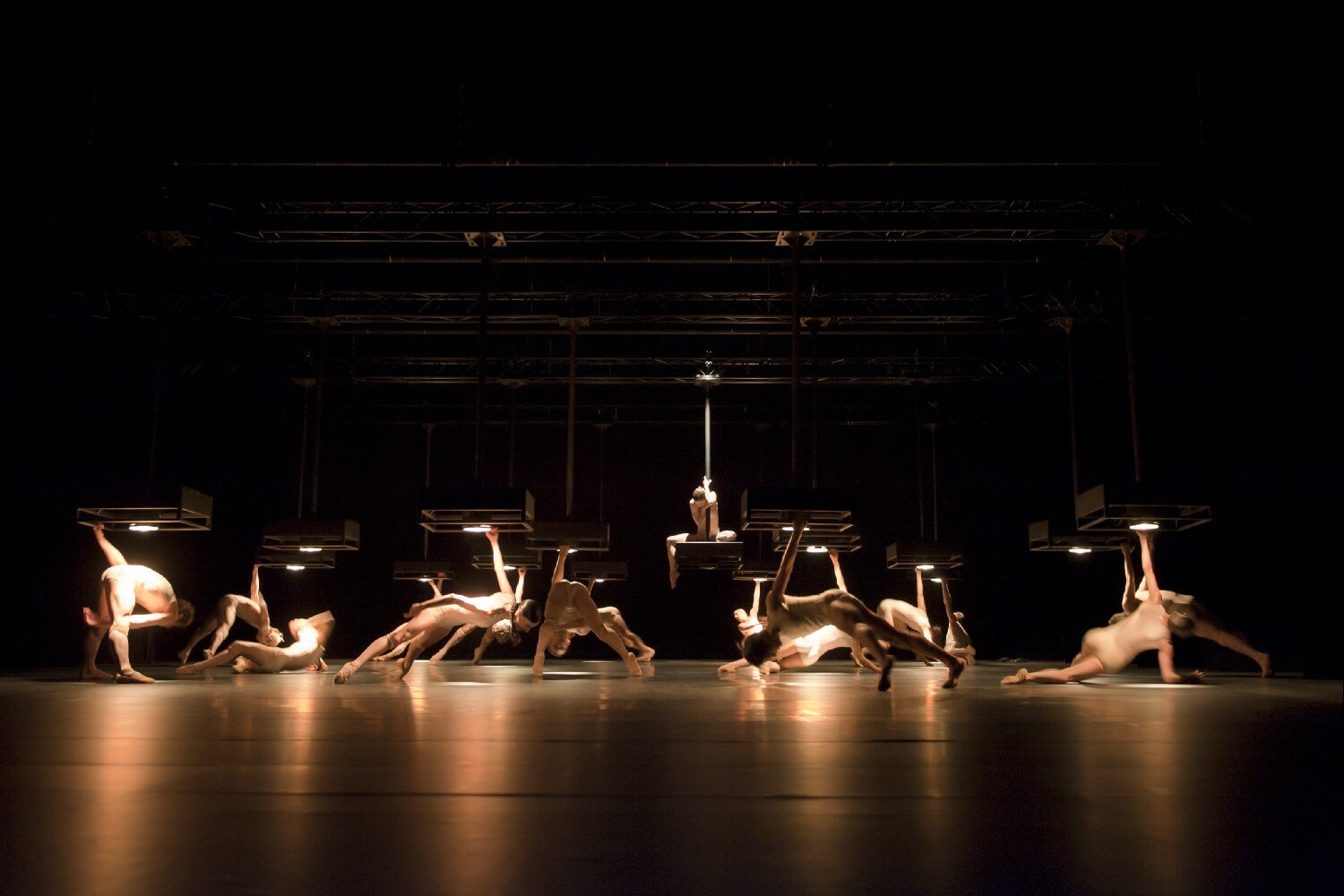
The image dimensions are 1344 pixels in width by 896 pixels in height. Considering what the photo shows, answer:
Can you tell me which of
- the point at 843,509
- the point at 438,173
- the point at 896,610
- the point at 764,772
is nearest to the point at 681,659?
the point at 896,610

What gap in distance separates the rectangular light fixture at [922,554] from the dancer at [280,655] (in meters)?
7.71

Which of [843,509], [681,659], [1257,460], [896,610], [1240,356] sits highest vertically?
[1240,356]

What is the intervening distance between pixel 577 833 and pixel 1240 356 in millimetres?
14523

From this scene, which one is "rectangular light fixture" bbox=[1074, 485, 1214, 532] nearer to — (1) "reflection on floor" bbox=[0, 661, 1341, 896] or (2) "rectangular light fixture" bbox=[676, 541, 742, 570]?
(1) "reflection on floor" bbox=[0, 661, 1341, 896]

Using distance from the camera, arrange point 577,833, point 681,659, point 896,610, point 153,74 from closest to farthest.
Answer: point 577,833
point 153,74
point 896,610
point 681,659

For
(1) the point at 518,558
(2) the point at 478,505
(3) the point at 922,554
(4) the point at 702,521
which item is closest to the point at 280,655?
(2) the point at 478,505

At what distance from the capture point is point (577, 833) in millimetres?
2424

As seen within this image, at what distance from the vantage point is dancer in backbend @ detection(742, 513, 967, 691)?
775 centimetres

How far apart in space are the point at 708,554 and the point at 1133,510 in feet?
18.1

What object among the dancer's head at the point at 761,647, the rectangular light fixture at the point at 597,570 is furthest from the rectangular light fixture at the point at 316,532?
the dancer's head at the point at 761,647

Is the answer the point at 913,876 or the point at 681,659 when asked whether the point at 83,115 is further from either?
the point at 681,659

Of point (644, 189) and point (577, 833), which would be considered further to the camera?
point (644, 189)

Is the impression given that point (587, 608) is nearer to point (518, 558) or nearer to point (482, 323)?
point (482, 323)

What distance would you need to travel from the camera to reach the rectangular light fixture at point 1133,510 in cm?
896
